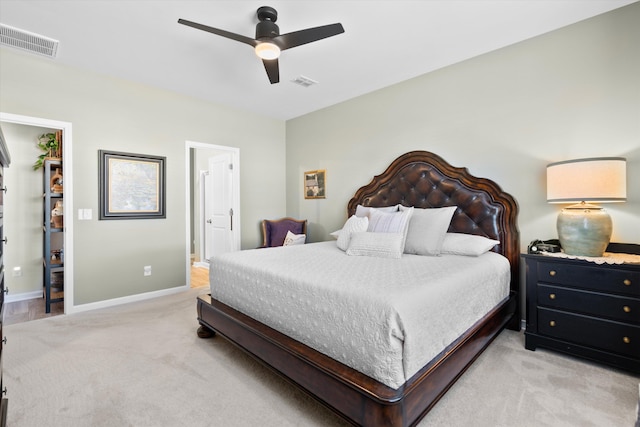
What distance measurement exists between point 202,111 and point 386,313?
4014mm

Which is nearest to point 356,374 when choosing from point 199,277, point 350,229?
point 350,229

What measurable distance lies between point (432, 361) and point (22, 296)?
4.98 meters

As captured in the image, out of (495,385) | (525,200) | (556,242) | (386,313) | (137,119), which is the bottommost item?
(495,385)

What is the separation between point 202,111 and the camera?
4.28 m

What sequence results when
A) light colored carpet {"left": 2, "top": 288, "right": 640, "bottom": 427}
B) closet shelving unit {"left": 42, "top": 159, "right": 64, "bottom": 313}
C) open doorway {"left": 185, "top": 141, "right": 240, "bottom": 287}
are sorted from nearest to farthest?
light colored carpet {"left": 2, "top": 288, "right": 640, "bottom": 427} → closet shelving unit {"left": 42, "top": 159, "right": 64, "bottom": 313} → open doorway {"left": 185, "top": 141, "right": 240, "bottom": 287}

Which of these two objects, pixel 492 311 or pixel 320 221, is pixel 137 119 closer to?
pixel 320 221

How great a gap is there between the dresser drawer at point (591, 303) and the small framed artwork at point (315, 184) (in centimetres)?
306

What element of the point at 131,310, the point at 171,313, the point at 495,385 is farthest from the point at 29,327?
the point at 495,385

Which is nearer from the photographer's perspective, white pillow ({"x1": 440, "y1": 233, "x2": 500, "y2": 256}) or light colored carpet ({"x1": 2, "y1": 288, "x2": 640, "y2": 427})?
light colored carpet ({"x1": 2, "y1": 288, "x2": 640, "y2": 427})

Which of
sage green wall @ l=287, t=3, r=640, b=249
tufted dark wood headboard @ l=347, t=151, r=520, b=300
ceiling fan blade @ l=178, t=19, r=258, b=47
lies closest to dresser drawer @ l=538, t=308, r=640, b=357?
tufted dark wood headboard @ l=347, t=151, r=520, b=300

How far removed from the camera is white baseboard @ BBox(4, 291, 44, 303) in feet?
12.4

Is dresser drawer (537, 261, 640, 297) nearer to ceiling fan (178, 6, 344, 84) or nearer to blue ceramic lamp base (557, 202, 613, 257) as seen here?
blue ceramic lamp base (557, 202, 613, 257)

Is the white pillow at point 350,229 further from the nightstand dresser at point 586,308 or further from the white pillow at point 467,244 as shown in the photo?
the nightstand dresser at point 586,308

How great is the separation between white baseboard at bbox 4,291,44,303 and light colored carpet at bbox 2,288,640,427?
1572 mm
